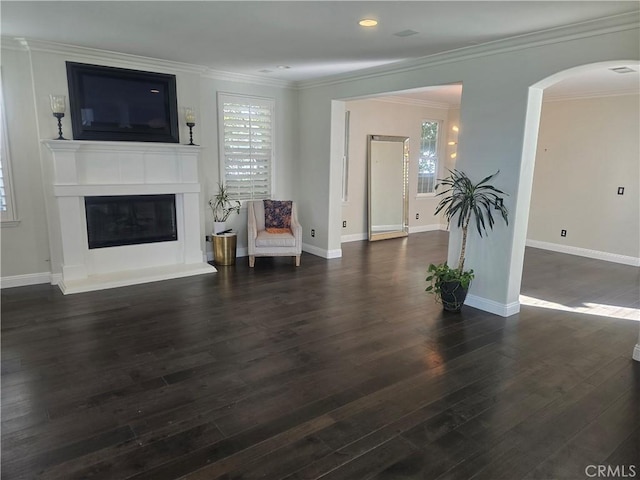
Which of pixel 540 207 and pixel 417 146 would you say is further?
pixel 417 146

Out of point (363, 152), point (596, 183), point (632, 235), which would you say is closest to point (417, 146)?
point (363, 152)

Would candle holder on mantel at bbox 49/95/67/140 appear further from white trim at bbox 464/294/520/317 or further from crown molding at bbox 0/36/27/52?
white trim at bbox 464/294/520/317

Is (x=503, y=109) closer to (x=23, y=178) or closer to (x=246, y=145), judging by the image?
(x=246, y=145)

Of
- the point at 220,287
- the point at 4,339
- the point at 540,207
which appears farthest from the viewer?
the point at 540,207

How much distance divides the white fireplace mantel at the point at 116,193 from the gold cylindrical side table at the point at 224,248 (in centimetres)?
Result: 21

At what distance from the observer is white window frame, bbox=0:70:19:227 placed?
446cm

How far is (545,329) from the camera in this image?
3896 millimetres

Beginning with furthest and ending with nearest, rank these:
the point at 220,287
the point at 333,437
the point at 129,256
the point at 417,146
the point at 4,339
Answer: the point at 417,146 → the point at 129,256 → the point at 220,287 → the point at 4,339 → the point at 333,437

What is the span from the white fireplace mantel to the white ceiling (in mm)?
1152

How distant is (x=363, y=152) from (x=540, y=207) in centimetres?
331

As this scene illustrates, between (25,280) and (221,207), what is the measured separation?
256cm

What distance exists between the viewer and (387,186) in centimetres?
809

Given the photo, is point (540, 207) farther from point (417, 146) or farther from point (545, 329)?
point (545, 329)

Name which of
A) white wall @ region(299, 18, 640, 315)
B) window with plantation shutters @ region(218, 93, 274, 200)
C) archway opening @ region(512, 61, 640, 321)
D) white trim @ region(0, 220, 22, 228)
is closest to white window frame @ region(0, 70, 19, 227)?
white trim @ region(0, 220, 22, 228)
